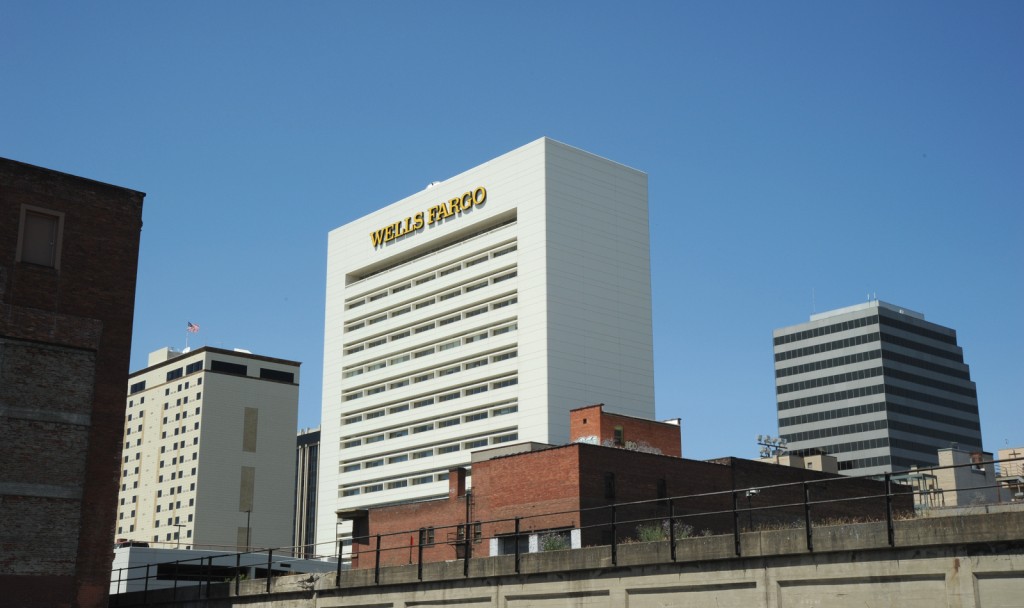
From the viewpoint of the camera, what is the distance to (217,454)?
151125 millimetres

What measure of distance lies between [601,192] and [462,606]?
9131 centimetres

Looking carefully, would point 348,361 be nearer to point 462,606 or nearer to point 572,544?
point 572,544

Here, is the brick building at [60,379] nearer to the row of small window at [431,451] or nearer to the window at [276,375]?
the row of small window at [431,451]

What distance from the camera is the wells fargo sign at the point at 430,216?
11825 cm

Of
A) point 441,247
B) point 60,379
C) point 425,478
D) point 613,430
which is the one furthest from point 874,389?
point 60,379

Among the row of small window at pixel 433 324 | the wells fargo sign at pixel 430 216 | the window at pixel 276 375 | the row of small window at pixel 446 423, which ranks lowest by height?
the row of small window at pixel 446 423

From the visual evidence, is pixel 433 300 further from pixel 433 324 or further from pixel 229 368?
pixel 229 368

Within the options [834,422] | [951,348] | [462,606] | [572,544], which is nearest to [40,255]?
[462,606]

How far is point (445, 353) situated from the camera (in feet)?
388

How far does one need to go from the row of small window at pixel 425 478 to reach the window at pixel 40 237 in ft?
248

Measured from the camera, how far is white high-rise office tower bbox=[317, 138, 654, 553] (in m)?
108

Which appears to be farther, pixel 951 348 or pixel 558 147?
pixel 951 348

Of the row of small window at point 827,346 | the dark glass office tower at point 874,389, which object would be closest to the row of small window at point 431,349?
the dark glass office tower at point 874,389

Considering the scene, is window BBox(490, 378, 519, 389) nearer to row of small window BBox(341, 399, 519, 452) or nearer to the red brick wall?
row of small window BBox(341, 399, 519, 452)
